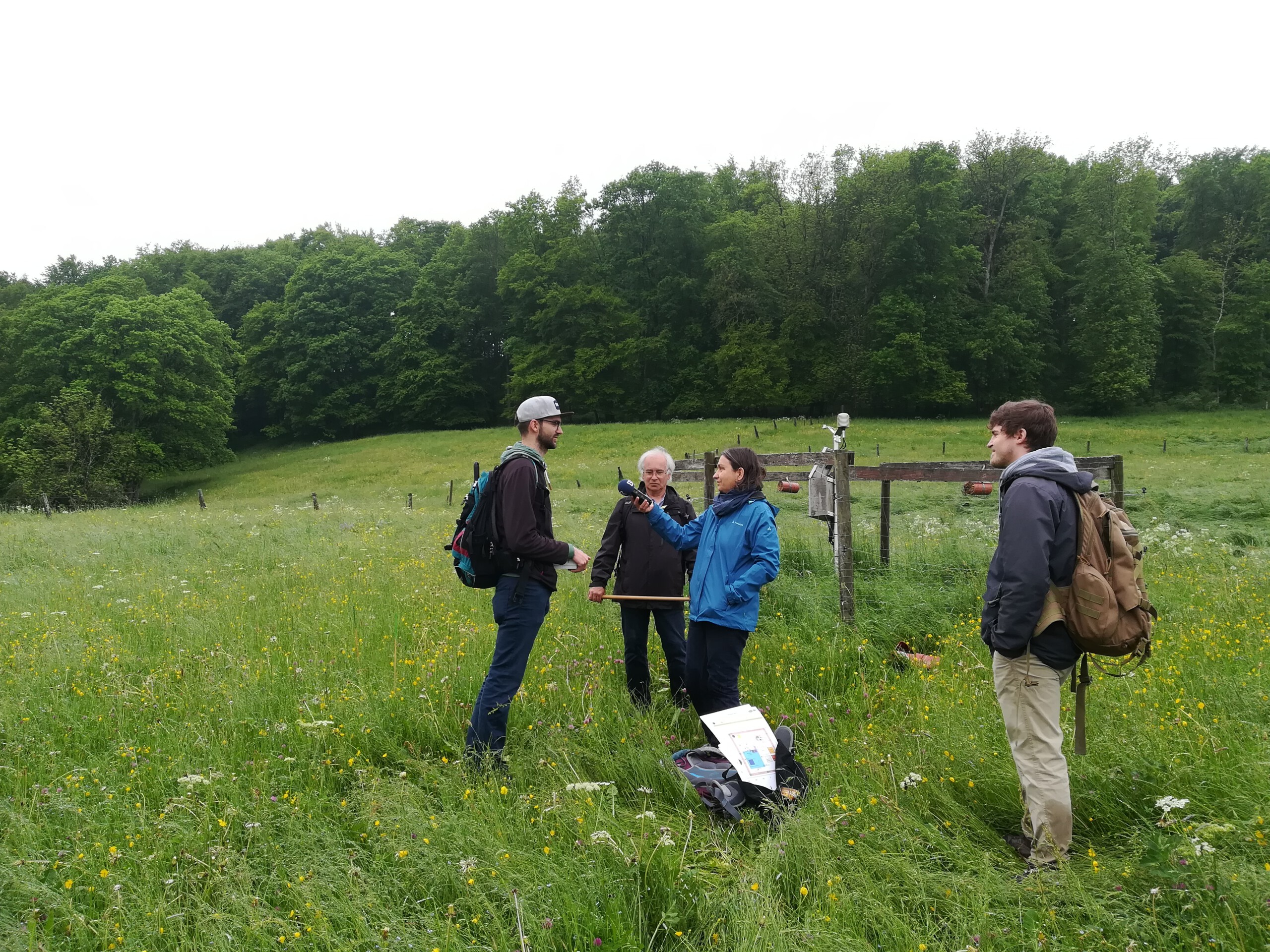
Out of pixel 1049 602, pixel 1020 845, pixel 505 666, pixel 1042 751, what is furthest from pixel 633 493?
pixel 1020 845

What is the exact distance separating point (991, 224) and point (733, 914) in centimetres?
5683

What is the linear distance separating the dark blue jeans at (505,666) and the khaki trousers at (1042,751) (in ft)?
8.11

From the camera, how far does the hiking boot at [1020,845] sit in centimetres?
342

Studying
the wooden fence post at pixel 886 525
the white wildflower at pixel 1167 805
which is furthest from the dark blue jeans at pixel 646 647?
the wooden fence post at pixel 886 525

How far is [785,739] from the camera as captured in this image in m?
4.07

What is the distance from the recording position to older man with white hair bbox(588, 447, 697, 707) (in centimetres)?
531

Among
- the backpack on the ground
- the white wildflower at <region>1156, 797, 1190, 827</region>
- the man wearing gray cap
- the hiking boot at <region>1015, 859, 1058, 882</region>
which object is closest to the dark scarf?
the man wearing gray cap

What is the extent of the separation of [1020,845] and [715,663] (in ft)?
5.79

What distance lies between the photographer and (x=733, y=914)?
2.80m

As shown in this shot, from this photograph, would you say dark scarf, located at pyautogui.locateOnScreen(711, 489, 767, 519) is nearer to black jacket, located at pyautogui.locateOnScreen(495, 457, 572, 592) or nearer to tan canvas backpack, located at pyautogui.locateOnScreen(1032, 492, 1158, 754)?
black jacket, located at pyautogui.locateOnScreen(495, 457, 572, 592)

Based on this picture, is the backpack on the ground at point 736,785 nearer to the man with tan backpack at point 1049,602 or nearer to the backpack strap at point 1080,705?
the man with tan backpack at point 1049,602

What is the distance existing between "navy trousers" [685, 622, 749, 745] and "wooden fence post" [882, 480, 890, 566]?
4684mm

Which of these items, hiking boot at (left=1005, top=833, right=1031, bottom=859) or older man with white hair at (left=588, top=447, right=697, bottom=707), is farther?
older man with white hair at (left=588, top=447, right=697, bottom=707)

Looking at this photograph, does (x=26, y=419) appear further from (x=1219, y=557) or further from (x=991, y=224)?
(x=991, y=224)
